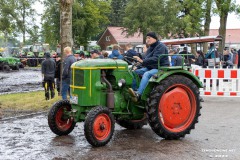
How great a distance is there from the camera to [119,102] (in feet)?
26.0

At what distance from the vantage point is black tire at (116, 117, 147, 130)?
879 centimetres

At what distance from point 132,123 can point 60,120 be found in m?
1.51

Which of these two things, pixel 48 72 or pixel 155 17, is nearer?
pixel 48 72

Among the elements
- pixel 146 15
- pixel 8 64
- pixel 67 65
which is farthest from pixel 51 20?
pixel 67 65

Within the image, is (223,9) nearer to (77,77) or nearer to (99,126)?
(77,77)

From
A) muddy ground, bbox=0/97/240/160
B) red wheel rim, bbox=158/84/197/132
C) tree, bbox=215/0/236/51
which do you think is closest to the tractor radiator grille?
muddy ground, bbox=0/97/240/160

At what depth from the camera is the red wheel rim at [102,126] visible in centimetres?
725

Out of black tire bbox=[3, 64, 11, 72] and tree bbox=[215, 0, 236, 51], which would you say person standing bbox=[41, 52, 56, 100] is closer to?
tree bbox=[215, 0, 236, 51]

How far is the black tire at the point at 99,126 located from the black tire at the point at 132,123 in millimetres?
1366

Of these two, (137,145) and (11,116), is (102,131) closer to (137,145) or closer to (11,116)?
(137,145)

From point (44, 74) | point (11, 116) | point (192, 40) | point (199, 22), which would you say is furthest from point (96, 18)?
point (11, 116)

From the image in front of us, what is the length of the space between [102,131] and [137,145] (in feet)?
2.15

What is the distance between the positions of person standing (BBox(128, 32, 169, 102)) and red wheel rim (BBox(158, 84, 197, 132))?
1.44ft

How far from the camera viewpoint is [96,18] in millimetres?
60062
